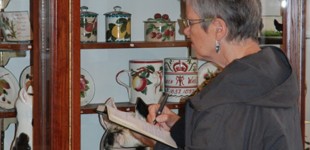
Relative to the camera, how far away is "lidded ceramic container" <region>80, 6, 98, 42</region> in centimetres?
169

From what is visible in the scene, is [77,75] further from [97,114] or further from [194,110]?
[194,110]

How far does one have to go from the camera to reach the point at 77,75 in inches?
64.3

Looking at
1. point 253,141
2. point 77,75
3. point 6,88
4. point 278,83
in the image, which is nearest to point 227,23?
point 278,83

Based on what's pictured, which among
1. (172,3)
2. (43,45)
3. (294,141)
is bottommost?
(294,141)

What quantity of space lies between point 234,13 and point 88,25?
575 millimetres

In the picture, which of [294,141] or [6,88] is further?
[6,88]

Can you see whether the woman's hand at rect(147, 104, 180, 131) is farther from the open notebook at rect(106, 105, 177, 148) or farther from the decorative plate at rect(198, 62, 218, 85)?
the decorative plate at rect(198, 62, 218, 85)

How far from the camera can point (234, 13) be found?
4.30ft

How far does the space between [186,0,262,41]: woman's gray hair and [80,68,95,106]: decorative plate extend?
0.50 meters

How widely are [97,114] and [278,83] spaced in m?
0.68

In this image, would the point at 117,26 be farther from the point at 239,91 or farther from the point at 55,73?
the point at 239,91

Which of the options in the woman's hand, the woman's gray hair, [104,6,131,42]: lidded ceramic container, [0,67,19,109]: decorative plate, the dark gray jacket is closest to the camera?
the dark gray jacket

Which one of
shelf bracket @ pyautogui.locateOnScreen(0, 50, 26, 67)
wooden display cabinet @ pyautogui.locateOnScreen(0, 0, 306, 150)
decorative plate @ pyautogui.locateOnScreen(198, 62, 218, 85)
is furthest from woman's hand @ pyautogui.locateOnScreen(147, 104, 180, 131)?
shelf bracket @ pyautogui.locateOnScreen(0, 50, 26, 67)

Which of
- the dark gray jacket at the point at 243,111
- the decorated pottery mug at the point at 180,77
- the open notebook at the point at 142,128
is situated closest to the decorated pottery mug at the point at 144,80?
the decorated pottery mug at the point at 180,77
